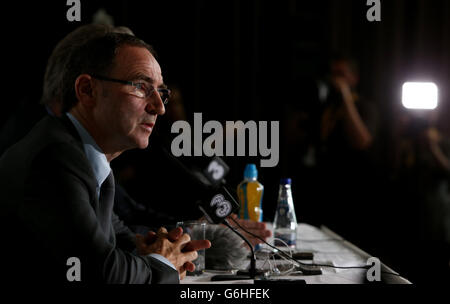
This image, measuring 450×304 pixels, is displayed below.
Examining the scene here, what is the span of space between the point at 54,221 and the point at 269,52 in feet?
8.97

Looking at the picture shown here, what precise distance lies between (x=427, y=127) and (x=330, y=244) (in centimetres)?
238

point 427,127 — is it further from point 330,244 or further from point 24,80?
point 24,80

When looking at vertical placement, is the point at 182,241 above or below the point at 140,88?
below

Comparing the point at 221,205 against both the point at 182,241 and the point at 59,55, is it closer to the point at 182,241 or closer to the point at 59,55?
the point at 182,241

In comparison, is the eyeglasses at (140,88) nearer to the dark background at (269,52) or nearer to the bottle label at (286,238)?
the bottle label at (286,238)

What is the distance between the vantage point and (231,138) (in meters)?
2.35

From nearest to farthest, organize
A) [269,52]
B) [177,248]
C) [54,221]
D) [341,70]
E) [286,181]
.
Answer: [54,221] → [177,248] → [286,181] → [341,70] → [269,52]

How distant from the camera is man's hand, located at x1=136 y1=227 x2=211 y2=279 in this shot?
1092mm

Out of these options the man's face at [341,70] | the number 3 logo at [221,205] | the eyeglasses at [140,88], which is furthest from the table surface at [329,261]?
the man's face at [341,70]

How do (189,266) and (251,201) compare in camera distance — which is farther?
(251,201)

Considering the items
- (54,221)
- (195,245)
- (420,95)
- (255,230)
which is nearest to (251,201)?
(255,230)

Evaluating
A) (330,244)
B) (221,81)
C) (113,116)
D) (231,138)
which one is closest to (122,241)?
(113,116)

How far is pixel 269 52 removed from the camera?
3.44 m

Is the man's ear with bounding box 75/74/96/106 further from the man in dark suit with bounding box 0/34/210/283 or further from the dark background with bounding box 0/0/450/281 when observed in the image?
the dark background with bounding box 0/0/450/281
